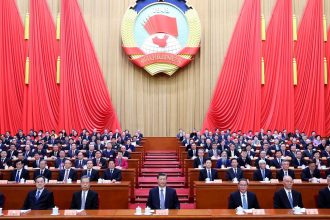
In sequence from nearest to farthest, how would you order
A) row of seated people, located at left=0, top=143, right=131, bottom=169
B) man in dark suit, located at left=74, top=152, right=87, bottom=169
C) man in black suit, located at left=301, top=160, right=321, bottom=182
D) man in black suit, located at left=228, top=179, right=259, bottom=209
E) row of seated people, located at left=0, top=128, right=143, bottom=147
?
man in black suit, located at left=228, top=179, right=259, bottom=209 → man in black suit, located at left=301, top=160, right=321, bottom=182 → man in dark suit, located at left=74, top=152, right=87, bottom=169 → row of seated people, located at left=0, top=143, right=131, bottom=169 → row of seated people, located at left=0, top=128, right=143, bottom=147

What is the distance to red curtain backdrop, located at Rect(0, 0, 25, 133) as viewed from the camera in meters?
12.9

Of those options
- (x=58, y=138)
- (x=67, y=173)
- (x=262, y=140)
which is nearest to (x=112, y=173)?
(x=67, y=173)

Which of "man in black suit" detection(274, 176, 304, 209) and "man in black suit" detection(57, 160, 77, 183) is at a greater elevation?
"man in black suit" detection(57, 160, 77, 183)

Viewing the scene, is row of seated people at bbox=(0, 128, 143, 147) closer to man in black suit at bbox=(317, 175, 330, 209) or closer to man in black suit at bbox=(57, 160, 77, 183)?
man in black suit at bbox=(57, 160, 77, 183)

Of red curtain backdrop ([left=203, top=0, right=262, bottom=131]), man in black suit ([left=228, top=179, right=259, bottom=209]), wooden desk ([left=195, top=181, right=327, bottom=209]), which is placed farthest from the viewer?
red curtain backdrop ([left=203, top=0, right=262, bottom=131])

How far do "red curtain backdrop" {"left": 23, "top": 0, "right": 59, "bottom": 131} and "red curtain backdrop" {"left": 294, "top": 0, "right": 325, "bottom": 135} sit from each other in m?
7.62

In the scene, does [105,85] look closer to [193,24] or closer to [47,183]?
[193,24]

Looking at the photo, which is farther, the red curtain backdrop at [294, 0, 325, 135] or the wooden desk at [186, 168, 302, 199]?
the red curtain backdrop at [294, 0, 325, 135]

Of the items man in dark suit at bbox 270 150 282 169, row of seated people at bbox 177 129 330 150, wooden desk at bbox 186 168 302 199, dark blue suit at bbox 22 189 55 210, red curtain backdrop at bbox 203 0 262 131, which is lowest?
dark blue suit at bbox 22 189 55 210

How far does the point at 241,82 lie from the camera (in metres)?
13.3

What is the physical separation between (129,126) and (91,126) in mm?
1489

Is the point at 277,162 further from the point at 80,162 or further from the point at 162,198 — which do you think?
the point at 80,162

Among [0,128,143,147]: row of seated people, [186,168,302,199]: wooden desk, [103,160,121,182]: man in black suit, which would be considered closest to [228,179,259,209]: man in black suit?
[186,168,302,199]: wooden desk

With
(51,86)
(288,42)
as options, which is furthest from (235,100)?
(51,86)
